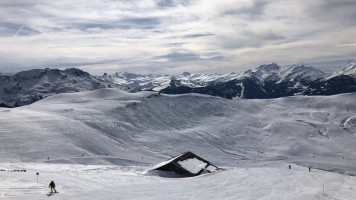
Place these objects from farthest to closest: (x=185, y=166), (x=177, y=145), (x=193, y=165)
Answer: (x=177, y=145), (x=193, y=165), (x=185, y=166)

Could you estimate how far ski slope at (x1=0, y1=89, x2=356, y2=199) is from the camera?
3069cm

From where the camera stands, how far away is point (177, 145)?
303ft

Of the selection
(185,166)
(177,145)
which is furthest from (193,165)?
(177,145)

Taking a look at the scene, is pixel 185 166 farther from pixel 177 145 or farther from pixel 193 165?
→ pixel 177 145

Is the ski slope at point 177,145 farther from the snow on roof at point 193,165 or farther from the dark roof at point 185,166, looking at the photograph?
the snow on roof at point 193,165

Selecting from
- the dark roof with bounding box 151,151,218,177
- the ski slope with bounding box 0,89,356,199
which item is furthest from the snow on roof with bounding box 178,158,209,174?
the ski slope with bounding box 0,89,356,199

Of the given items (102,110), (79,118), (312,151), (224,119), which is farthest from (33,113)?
(312,151)

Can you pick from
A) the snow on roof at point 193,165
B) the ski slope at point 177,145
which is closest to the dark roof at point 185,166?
the snow on roof at point 193,165

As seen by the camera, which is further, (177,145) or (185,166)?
(177,145)

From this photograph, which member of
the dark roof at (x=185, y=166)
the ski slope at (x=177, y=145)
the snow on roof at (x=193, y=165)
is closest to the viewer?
the ski slope at (x=177, y=145)

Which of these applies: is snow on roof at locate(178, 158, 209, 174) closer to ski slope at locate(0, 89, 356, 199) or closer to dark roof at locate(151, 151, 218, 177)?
dark roof at locate(151, 151, 218, 177)

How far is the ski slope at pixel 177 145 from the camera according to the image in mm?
30688

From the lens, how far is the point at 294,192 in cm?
3005

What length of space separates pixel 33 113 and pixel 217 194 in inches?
3369
